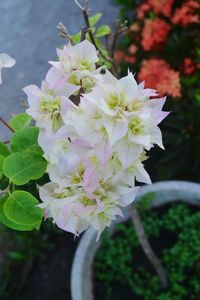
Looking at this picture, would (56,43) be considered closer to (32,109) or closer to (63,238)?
(63,238)

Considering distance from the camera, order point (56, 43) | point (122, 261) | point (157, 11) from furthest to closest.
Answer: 1. point (56, 43)
2. point (157, 11)
3. point (122, 261)

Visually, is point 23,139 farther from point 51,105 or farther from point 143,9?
point 143,9

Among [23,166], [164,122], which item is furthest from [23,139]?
[164,122]

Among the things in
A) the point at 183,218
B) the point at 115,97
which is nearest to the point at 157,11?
the point at 183,218

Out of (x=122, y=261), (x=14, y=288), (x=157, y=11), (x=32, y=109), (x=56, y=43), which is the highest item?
(x=32, y=109)

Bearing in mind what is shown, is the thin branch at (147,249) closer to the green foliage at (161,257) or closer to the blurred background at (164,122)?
the green foliage at (161,257)

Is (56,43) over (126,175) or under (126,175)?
under

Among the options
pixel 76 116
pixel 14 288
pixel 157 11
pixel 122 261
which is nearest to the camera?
pixel 76 116

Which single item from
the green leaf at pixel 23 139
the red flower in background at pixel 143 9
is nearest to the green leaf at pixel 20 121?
the green leaf at pixel 23 139
